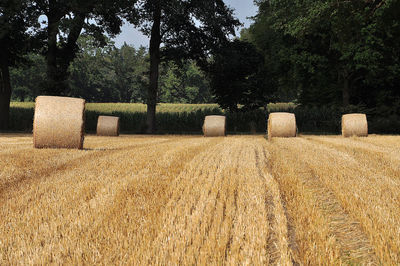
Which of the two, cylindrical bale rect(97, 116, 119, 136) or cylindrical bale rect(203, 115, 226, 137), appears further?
cylindrical bale rect(97, 116, 119, 136)

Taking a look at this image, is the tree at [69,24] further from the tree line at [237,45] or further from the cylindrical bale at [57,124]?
the cylindrical bale at [57,124]

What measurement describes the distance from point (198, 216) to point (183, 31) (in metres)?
21.8

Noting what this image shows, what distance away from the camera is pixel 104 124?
16.2 m

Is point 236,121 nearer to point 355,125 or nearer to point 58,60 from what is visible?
point 355,125

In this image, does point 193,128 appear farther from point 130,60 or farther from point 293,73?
point 130,60

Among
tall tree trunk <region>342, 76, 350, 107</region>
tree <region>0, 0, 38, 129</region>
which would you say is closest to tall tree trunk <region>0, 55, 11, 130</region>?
tree <region>0, 0, 38, 129</region>

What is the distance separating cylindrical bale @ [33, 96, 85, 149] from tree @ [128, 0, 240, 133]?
15222 millimetres

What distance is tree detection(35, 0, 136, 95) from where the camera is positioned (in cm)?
1717

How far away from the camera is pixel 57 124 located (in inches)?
254

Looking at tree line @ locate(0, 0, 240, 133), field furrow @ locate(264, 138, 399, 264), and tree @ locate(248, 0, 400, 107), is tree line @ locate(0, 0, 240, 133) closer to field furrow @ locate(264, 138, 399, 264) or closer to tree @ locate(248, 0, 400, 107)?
tree @ locate(248, 0, 400, 107)

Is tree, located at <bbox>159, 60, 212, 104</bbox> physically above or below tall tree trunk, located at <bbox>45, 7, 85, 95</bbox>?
above

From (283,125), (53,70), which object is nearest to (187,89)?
(53,70)

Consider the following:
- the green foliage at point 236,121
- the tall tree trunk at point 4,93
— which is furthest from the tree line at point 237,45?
the green foliage at point 236,121

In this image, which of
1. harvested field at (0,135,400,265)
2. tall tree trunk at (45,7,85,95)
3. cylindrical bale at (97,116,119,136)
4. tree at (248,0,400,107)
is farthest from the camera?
tall tree trunk at (45,7,85,95)
